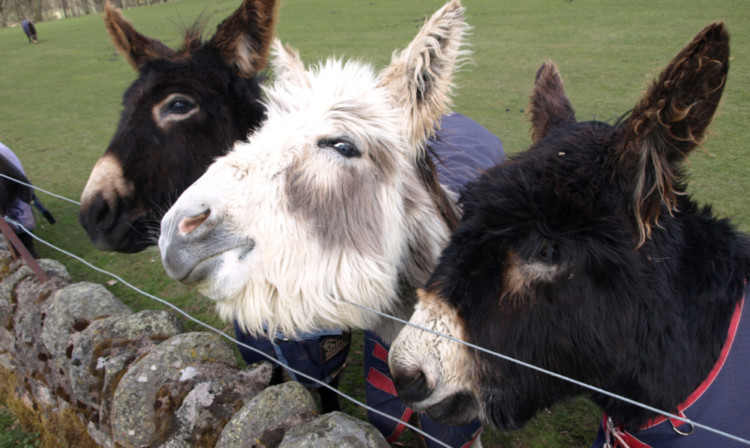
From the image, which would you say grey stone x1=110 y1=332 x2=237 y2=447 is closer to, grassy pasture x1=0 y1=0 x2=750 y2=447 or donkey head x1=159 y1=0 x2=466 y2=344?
donkey head x1=159 y1=0 x2=466 y2=344

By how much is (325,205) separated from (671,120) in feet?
3.52

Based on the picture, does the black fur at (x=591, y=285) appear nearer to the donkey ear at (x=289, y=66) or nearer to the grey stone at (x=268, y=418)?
the grey stone at (x=268, y=418)

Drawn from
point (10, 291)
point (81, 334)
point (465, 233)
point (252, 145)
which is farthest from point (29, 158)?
point (465, 233)

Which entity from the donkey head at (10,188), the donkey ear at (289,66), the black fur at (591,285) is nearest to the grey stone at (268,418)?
the black fur at (591,285)

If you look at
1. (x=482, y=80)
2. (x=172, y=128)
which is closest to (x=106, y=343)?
(x=172, y=128)

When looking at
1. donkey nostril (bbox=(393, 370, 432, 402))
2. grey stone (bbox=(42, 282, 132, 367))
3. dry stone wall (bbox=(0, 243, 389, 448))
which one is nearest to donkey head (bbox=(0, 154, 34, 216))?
dry stone wall (bbox=(0, 243, 389, 448))

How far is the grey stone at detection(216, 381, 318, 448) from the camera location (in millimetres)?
1757

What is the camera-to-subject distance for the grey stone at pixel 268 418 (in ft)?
5.76

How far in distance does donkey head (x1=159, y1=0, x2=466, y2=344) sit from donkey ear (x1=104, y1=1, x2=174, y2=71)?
1.30m

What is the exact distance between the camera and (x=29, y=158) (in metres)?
7.84

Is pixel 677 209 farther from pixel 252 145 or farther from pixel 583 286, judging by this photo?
pixel 252 145

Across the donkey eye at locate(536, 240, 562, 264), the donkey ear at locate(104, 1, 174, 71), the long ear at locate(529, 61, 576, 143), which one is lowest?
the donkey eye at locate(536, 240, 562, 264)

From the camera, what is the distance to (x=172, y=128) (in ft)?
7.85

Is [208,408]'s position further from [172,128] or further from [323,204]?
[172,128]
